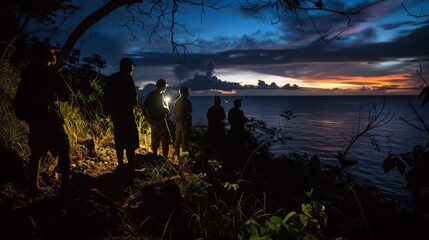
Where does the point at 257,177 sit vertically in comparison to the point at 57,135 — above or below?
below

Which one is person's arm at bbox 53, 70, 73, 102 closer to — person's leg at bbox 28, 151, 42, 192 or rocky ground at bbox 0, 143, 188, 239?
person's leg at bbox 28, 151, 42, 192

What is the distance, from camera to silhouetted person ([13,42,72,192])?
11.4ft

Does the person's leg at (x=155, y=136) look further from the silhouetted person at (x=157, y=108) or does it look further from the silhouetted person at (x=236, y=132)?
the silhouetted person at (x=236, y=132)

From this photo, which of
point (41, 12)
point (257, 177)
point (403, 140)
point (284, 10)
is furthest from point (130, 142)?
point (403, 140)

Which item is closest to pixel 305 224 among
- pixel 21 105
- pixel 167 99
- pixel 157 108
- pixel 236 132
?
pixel 21 105

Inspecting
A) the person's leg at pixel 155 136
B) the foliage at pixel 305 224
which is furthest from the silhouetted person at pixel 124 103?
the foliage at pixel 305 224

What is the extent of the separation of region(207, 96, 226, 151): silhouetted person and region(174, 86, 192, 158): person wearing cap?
5.03 feet

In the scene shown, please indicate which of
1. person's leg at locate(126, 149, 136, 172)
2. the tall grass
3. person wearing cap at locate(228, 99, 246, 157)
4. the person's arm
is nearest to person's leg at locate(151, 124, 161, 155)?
person's leg at locate(126, 149, 136, 172)

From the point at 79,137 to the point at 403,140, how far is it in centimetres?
5869

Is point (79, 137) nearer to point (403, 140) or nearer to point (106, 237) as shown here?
point (106, 237)

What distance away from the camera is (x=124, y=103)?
5.19m

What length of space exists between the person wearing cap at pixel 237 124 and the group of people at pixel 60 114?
39cm

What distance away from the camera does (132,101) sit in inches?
207

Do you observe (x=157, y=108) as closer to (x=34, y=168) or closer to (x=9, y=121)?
(x=9, y=121)
